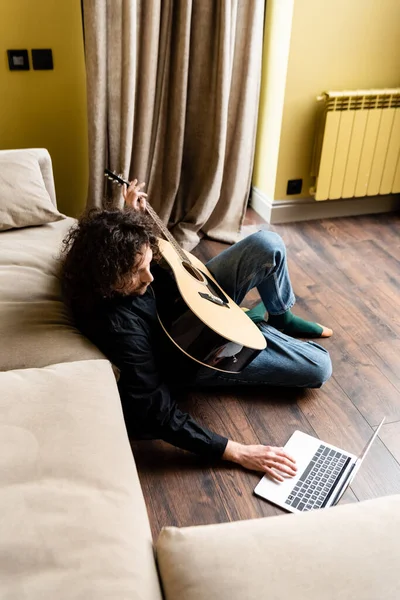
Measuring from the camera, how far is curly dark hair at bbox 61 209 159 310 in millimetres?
1438

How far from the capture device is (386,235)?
294 centimetres

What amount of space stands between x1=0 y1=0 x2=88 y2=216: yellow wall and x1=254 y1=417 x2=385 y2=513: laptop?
1691 mm

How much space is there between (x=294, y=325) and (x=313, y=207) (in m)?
1.15

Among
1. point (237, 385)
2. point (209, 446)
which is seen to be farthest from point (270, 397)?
point (209, 446)

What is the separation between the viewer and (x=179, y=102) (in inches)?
99.6

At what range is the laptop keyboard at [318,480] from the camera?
1526 mm

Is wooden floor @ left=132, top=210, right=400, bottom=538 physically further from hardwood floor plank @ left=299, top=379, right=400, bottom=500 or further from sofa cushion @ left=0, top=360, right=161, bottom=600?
sofa cushion @ left=0, top=360, right=161, bottom=600

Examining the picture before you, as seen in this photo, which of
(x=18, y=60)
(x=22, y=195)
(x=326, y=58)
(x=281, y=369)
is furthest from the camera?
(x=326, y=58)

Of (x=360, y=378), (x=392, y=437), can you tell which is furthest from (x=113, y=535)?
(x=360, y=378)

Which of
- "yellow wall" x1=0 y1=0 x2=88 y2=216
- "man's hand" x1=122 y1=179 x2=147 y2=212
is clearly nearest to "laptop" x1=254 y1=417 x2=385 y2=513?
"man's hand" x1=122 y1=179 x2=147 y2=212

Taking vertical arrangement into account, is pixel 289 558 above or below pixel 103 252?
below

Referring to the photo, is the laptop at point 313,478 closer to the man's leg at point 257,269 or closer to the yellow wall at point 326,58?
the man's leg at point 257,269

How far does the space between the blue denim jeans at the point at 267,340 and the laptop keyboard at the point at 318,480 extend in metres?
0.25

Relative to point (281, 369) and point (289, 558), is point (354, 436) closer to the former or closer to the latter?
point (281, 369)
